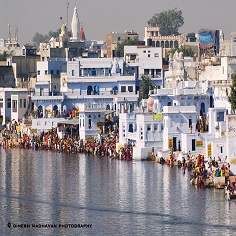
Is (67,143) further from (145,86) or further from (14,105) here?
(14,105)

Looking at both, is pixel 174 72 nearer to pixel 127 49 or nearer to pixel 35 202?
pixel 127 49

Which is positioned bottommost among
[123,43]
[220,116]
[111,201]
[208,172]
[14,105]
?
[111,201]

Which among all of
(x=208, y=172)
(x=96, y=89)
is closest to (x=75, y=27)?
(x=96, y=89)

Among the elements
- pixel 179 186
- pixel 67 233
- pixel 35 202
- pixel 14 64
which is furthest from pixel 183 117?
pixel 14 64

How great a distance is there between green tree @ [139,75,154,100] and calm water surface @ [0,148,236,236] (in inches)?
740

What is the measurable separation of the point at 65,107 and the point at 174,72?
7.53m

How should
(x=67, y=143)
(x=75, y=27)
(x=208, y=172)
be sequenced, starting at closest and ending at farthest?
1. (x=208, y=172)
2. (x=67, y=143)
3. (x=75, y=27)

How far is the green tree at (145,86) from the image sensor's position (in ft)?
248

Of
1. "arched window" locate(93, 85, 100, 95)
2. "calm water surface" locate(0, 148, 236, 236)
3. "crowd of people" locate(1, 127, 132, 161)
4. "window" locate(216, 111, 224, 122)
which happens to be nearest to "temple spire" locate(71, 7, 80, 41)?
"arched window" locate(93, 85, 100, 95)

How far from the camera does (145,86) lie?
76500 mm

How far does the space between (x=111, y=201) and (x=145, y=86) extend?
33.7 m

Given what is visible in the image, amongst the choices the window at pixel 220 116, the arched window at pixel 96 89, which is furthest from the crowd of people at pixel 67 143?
the arched window at pixel 96 89

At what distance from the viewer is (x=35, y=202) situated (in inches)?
1700

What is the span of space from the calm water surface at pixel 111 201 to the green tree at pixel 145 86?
61.7 feet
